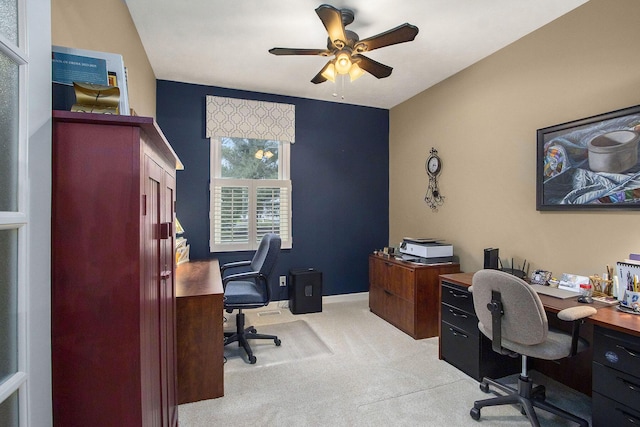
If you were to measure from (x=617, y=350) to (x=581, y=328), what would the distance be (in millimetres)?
772

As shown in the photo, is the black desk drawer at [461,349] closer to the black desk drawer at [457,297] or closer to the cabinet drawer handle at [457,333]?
the cabinet drawer handle at [457,333]

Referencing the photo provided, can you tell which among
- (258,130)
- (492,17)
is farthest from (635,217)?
(258,130)

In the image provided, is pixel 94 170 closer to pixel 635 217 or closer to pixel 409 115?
pixel 635 217

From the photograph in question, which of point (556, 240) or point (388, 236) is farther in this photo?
point (388, 236)

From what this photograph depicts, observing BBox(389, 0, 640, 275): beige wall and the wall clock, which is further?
the wall clock

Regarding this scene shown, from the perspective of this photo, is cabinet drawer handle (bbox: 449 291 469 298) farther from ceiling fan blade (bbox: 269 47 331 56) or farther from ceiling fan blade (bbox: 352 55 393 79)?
ceiling fan blade (bbox: 269 47 331 56)

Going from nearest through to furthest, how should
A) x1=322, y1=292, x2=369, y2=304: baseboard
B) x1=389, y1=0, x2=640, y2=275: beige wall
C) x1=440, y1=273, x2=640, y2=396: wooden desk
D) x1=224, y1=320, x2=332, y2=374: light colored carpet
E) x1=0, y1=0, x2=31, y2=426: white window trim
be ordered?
1. x1=0, y1=0, x2=31, y2=426: white window trim
2. x1=440, y1=273, x2=640, y2=396: wooden desk
3. x1=389, y1=0, x2=640, y2=275: beige wall
4. x1=224, y1=320, x2=332, y2=374: light colored carpet
5. x1=322, y1=292, x2=369, y2=304: baseboard

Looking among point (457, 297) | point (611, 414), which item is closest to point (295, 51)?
point (457, 297)

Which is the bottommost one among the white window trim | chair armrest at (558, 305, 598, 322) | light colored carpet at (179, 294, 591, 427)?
light colored carpet at (179, 294, 591, 427)

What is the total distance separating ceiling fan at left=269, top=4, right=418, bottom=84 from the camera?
2.06 m

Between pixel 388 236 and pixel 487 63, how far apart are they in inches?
97.7

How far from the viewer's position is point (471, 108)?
128 inches

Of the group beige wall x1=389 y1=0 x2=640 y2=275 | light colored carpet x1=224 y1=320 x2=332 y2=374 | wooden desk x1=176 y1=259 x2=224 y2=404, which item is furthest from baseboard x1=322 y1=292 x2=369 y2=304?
wooden desk x1=176 y1=259 x2=224 y2=404

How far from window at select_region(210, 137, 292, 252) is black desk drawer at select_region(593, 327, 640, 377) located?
3.12 metres
